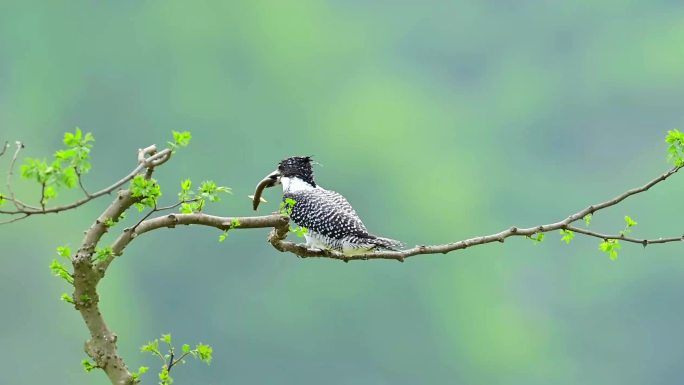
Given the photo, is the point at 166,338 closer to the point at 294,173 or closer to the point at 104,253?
the point at 104,253

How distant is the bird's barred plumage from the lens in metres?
5.37

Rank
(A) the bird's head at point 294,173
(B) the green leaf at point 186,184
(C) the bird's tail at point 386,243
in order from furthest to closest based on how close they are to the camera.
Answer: (A) the bird's head at point 294,173
(C) the bird's tail at point 386,243
(B) the green leaf at point 186,184

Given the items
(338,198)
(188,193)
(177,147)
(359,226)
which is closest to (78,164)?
(177,147)

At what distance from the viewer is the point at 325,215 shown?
554cm

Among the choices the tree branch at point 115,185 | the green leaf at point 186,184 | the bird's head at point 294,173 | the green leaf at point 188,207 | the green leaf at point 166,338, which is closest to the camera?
the tree branch at point 115,185

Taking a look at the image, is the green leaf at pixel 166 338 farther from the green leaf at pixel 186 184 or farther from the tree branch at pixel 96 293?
the green leaf at pixel 186 184

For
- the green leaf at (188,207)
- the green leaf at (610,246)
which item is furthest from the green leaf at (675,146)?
the green leaf at (188,207)

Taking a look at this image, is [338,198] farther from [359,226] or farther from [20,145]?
[20,145]

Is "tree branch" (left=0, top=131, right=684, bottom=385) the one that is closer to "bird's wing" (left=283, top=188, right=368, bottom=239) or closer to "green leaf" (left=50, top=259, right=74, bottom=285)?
"green leaf" (left=50, top=259, right=74, bottom=285)

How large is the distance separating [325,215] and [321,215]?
3cm

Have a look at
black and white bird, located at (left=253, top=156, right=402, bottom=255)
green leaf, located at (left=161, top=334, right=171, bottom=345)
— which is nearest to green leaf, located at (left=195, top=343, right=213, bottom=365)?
green leaf, located at (left=161, top=334, right=171, bottom=345)

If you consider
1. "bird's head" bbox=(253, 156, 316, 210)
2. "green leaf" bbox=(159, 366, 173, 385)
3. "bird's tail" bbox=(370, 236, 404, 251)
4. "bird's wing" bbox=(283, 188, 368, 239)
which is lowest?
"green leaf" bbox=(159, 366, 173, 385)

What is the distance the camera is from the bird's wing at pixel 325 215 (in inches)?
214

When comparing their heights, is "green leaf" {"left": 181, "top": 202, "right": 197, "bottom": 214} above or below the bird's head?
below
